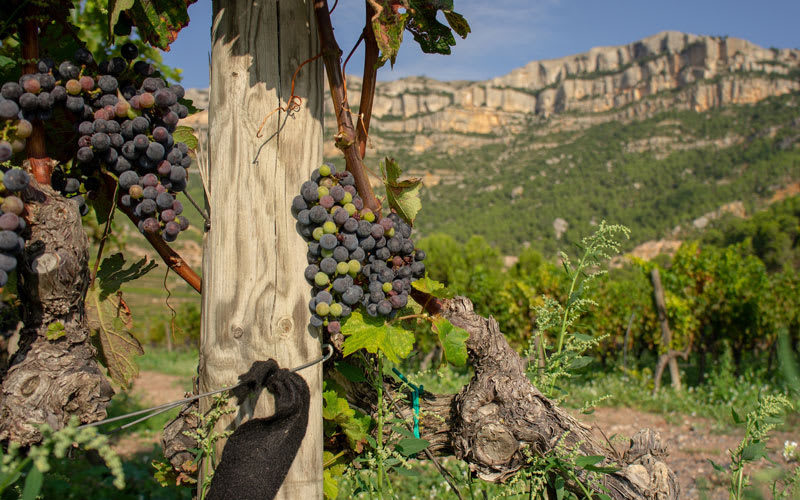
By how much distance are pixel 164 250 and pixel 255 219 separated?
0.34 meters

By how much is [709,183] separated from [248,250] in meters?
72.1

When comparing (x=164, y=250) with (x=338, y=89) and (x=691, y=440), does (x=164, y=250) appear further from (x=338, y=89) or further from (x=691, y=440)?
(x=691, y=440)

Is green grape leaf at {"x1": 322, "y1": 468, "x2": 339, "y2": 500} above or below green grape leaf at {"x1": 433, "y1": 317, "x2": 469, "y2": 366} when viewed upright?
below

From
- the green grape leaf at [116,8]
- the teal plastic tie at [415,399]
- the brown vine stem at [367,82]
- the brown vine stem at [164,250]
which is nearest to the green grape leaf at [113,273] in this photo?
the brown vine stem at [164,250]

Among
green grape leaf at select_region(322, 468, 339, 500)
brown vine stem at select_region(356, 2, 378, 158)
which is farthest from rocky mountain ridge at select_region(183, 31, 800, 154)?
green grape leaf at select_region(322, 468, 339, 500)

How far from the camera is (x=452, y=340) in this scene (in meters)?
1.61

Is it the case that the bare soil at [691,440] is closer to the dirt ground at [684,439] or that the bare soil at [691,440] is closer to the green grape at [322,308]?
the dirt ground at [684,439]

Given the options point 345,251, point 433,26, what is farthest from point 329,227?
point 433,26

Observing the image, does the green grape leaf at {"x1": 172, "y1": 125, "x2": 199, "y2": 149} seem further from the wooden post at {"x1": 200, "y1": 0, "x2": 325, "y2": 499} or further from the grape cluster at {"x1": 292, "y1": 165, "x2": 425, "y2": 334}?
the grape cluster at {"x1": 292, "y1": 165, "x2": 425, "y2": 334}

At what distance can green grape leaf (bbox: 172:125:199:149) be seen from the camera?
63.2 inches

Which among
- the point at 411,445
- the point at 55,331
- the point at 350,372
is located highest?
the point at 55,331

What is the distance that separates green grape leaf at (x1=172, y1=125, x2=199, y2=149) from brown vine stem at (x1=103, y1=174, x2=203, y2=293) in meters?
0.24

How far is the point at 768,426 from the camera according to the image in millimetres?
1593

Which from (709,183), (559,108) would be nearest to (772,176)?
(709,183)
